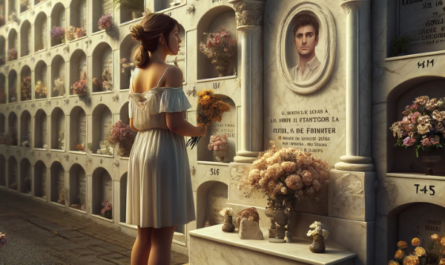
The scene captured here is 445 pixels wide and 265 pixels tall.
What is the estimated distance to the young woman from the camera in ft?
9.30

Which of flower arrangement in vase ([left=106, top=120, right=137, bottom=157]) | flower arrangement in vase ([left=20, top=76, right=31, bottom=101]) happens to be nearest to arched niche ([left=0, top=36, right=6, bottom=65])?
flower arrangement in vase ([left=20, top=76, right=31, bottom=101])

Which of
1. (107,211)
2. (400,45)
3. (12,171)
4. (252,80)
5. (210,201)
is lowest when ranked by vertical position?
(107,211)

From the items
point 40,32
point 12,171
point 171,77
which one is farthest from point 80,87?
point 171,77

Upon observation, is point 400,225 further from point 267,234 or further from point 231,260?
point 231,260

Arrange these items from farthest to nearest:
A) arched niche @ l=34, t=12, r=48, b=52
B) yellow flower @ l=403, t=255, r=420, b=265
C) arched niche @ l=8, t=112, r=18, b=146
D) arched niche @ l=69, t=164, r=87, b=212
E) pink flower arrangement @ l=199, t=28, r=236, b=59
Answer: arched niche @ l=8, t=112, r=18, b=146 → arched niche @ l=34, t=12, r=48, b=52 → arched niche @ l=69, t=164, r=87, b=212 → pink flower arrangement @ l=199, t=28, r=236, b=59 → yellow flower @ l=403, t=255, r=420, b=265

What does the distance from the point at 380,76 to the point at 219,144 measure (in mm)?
2507

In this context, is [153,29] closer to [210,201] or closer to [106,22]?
[210,201]

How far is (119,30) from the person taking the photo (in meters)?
8.51

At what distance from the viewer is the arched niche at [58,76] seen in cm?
1068

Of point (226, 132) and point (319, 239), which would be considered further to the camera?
point (226, 132)

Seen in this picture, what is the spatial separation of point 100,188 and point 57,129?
271 cm

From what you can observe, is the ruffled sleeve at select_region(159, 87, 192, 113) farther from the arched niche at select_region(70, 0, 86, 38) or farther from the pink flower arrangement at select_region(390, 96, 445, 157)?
the arched niche at select_region(70, 0, 86, 38)

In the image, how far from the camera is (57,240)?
24.2 feet

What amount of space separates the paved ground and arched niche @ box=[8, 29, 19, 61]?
4.98m
